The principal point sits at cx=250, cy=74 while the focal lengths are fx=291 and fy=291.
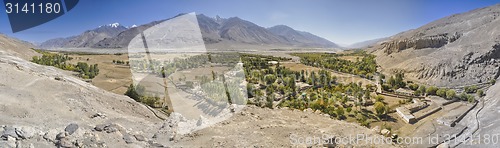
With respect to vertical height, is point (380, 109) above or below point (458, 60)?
below

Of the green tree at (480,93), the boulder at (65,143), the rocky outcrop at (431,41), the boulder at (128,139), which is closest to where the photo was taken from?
the boulder at (65,143)

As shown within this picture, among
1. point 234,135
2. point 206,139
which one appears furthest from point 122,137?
point 234,135

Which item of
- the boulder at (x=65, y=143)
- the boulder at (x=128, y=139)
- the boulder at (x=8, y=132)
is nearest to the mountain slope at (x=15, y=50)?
the boulder at (x=8, y=132)

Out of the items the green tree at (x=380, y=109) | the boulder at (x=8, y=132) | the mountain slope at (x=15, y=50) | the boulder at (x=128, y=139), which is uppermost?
the mountain slope at (x=15, y=50)

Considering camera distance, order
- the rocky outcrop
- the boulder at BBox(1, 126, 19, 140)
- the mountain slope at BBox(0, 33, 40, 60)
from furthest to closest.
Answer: the rocky outcrop → the mountain slope at BBox(0, 33, 40, 60) → the boulder at BBox(1, 126, 19, 140)

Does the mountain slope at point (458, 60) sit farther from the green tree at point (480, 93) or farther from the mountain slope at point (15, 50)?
the mountain slope at point (15, 50)

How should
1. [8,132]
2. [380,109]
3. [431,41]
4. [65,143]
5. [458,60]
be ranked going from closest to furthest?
1. [8,132]
2. [65,143]
3. [380,109]
4. [458,60]
5. [431,41]

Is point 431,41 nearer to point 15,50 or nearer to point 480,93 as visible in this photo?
point 480,93

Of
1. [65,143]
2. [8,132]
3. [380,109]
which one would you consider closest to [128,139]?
[65,143]

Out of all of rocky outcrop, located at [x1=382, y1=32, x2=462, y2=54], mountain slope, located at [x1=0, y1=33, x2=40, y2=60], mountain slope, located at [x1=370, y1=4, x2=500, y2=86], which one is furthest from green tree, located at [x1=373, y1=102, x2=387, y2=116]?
mountain slope, located at [x1=0, y1=33, x2=40, y2=60]

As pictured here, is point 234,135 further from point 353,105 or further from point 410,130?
point 353,105

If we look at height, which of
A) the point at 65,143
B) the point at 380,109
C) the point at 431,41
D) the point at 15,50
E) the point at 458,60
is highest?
the point at 431,41

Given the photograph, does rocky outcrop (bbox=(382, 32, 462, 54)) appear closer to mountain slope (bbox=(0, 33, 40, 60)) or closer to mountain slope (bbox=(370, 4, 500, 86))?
mountain slope (bbox=(370, 4, 500, 86))
